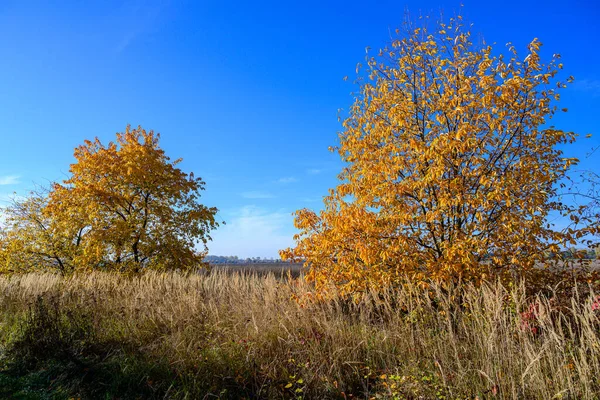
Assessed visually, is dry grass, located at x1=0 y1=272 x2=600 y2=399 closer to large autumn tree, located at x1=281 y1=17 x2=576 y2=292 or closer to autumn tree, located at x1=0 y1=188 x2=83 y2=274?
large autumn tree, located at x1=281 y1=17 x2=576 y2=292

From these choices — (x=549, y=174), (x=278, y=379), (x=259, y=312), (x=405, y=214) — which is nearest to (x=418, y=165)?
(x=405, y=214)

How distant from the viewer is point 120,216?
18469mm

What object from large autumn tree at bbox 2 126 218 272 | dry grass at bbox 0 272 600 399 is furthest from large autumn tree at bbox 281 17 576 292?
large autumn tree at bbox 2 126 218 272

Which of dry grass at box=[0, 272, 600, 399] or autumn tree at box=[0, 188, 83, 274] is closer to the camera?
dry grass at box=[0, 272, 600, 399]

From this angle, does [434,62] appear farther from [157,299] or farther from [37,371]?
[37,371]

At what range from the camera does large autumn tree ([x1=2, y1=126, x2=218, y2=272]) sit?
1711cm

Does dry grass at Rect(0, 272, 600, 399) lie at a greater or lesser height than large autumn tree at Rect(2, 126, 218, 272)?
lesser

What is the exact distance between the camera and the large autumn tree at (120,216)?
17109mm

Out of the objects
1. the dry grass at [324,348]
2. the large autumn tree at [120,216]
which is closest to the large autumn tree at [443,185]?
the dry grass at [324,348]

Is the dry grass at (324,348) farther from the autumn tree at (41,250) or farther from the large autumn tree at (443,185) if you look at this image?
the autumn tree at (41,250)

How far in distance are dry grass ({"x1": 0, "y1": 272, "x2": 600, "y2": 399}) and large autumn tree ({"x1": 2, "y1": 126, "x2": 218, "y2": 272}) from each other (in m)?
8.84

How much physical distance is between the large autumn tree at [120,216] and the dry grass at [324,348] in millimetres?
8842

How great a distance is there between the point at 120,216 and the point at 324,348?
1572 cm

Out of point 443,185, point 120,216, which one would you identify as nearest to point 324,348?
point 443,185
